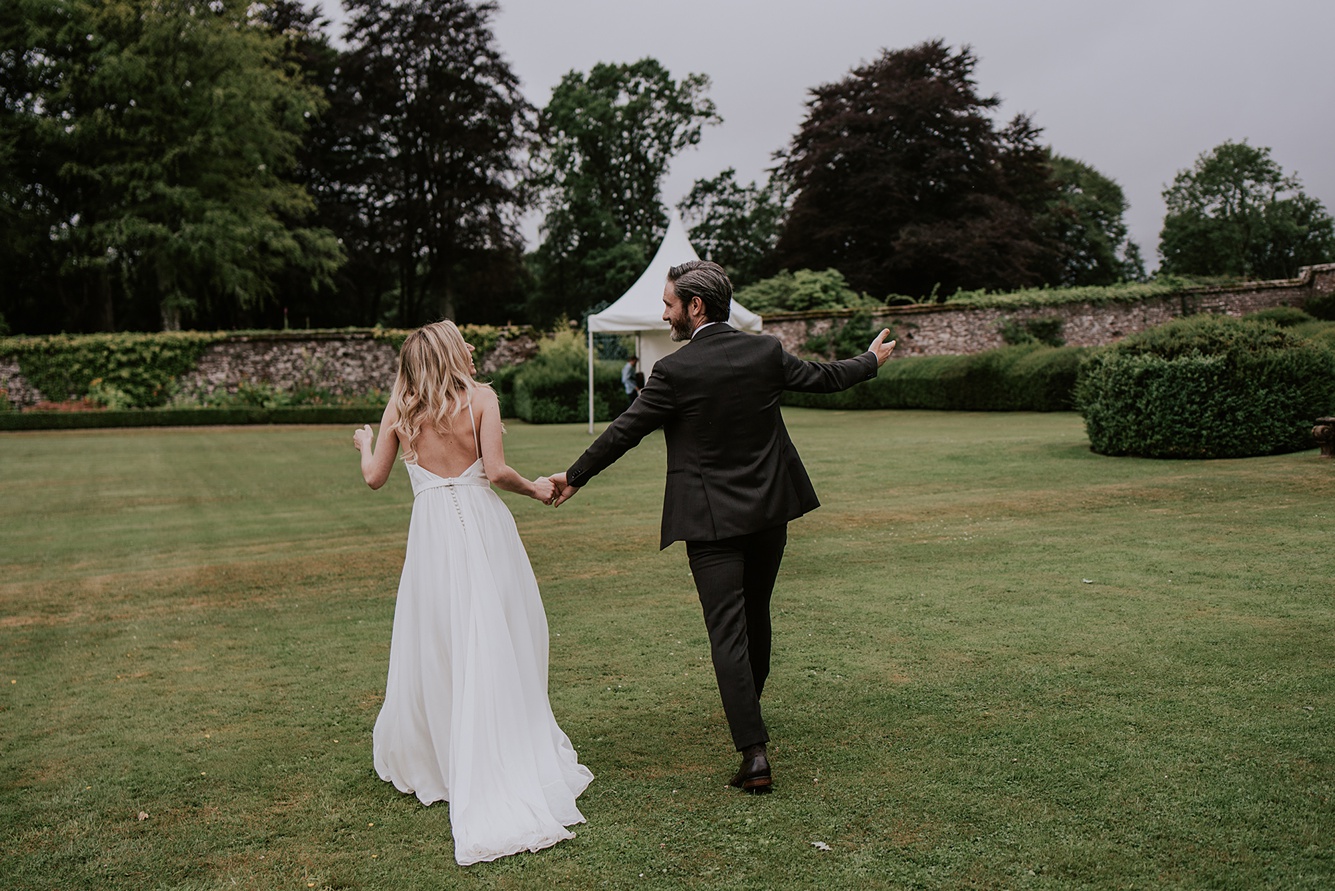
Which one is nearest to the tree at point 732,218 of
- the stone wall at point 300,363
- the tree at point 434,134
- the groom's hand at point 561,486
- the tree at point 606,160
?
the tree at point 606,160

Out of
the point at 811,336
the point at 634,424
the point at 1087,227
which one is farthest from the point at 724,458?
the point at 1087,227

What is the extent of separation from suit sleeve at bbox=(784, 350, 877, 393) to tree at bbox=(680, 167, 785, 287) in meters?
49.1

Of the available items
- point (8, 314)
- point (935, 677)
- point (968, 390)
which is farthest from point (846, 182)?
point (935, 677)

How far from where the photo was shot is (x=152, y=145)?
37.3m

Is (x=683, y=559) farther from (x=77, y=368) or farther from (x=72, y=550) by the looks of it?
(x=77, y=368)

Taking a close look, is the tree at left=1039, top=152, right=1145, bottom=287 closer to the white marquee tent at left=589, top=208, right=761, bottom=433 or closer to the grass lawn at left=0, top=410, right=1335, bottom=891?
the white marquee tent at left=589, top=208, right=761, bottom=433

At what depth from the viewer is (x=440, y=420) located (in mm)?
3834

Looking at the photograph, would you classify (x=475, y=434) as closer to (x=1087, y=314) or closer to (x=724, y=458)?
(x=724, y=458)

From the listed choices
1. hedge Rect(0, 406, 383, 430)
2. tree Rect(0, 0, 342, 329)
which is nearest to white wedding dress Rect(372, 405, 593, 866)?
hedge Rect(0, 406, 383, 430)

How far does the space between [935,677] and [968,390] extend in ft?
65.6

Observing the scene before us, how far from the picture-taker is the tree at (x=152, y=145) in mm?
35000

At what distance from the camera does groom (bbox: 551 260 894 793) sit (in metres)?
3.70

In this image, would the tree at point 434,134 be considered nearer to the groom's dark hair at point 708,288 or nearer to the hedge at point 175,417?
the hedge at point 175,417

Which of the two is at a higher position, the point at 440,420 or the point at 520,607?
the point at 440,420
